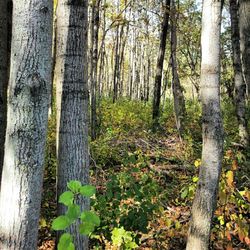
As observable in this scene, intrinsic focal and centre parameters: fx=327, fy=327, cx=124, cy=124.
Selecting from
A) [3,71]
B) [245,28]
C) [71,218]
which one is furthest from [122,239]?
[245,28]

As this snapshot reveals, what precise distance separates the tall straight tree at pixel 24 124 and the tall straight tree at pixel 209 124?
1.47 meters

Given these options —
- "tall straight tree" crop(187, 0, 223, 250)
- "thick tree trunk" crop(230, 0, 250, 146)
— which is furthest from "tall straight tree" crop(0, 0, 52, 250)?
"thick tree trunk" crop(230, 0, 250, 146)

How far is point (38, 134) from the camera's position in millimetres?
1907

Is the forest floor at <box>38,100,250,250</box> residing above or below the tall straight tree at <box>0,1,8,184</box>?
below

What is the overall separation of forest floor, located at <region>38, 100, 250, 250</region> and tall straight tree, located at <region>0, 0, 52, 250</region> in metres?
1.27

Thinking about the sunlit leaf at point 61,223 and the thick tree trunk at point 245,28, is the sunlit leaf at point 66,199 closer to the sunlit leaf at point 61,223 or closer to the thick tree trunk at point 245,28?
the sunlit leaf at point 61,223

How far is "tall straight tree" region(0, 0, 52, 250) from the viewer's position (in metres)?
1.86

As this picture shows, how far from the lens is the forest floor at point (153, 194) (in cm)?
328

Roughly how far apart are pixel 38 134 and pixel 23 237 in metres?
0.60

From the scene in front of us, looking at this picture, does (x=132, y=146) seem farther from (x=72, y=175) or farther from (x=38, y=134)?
(x=38, y=134)

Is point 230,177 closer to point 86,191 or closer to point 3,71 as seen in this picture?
point 86,191

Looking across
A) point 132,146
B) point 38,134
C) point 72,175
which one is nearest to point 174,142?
point 132,146

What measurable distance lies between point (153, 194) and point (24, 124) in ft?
6.76

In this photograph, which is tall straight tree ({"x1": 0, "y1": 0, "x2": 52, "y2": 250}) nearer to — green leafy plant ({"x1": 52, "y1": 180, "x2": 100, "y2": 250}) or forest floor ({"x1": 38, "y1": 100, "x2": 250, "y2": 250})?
green leafy plant ({"x1": 52, "y1": 180, "x2": 100, "y2": 250})
